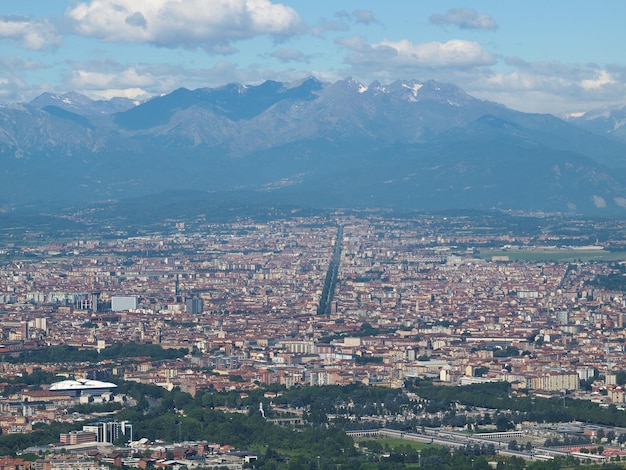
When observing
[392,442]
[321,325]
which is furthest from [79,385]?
[321,325]

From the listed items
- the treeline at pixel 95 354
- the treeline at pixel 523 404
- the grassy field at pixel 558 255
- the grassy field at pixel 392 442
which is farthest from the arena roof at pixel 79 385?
the grassy field at pixel 558 255

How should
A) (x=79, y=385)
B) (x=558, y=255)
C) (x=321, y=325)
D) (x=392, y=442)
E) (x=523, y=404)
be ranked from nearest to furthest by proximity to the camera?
(x=392, y=442) < (x=523, y=404) < (x=79, y=385) < (x=321, y=325) < (x=558, y=255)

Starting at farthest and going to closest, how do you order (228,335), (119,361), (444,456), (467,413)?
1. (228,335)
2. (119,361)
3. (467,413)
4. (444,456)

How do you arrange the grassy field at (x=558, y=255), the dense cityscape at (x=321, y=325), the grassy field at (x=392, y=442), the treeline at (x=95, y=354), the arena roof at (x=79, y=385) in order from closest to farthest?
1. the grassy field at (x=392, y=442)
2. the dense cityscape at (x=321, y=325)
3. the arena roof at (x=79, y=385)
4. the treeline at (x=95, y=354)
5. the grassy field at (x=558, y=255)

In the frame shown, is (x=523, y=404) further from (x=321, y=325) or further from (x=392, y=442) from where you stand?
(x=321, y=325)

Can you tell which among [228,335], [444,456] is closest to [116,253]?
[228,335]

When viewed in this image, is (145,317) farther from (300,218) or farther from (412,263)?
(300,218)

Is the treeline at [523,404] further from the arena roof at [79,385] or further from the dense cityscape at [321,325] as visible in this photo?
the arena roof at [79,385]
